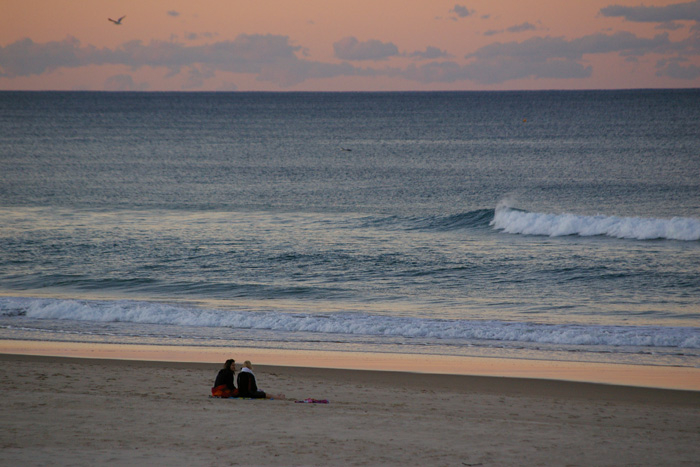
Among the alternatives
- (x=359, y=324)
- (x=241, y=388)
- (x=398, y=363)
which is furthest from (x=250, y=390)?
(x=359, y=324)

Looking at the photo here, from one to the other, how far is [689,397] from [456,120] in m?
116

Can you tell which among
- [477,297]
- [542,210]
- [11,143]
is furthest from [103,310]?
[11,143]

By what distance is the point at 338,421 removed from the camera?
10.1m

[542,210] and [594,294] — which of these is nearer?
[594,294]

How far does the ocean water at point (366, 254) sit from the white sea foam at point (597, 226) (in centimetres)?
8

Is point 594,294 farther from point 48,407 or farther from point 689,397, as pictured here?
point 48,407

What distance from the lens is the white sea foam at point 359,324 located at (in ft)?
53.1

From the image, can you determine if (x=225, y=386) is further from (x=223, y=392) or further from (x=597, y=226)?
(x=597, y=226)

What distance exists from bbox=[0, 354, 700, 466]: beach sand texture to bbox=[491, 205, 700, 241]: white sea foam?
19.1 m

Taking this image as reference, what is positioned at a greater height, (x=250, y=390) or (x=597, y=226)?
(x=597, y=226)

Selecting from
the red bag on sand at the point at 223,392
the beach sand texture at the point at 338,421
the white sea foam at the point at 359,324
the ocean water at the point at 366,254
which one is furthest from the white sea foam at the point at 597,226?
the red bag on sand at the point at 223,392

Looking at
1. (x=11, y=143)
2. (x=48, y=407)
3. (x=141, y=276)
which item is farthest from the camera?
(x=11, y=143)

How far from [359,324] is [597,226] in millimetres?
17066

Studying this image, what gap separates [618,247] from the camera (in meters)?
27.9
